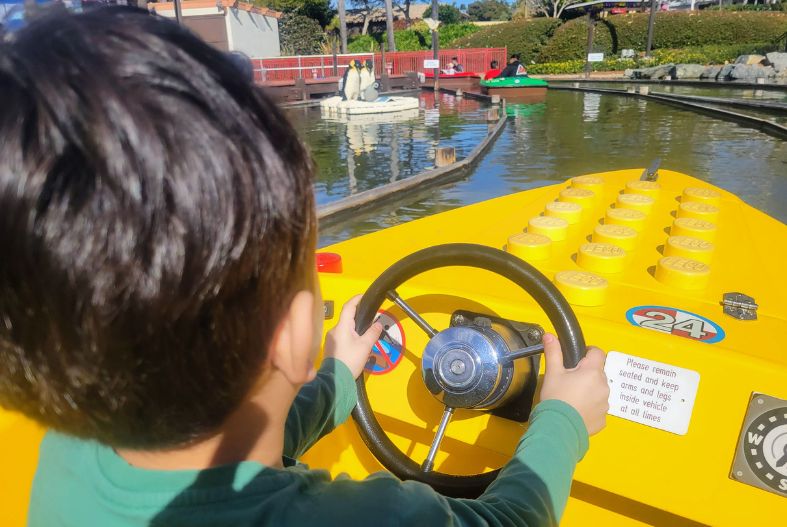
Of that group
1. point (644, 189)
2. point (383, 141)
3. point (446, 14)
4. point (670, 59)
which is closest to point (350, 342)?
point (644, 189)

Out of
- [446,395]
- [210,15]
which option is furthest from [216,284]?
[210,15]

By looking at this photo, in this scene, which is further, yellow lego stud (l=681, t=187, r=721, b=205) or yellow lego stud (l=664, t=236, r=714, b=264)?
yellow lego stud (l=681, t=187, r=721, b=205)

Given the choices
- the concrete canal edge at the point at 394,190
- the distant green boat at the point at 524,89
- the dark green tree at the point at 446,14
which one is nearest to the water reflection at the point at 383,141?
the concrete canal edge at the point at 394,190

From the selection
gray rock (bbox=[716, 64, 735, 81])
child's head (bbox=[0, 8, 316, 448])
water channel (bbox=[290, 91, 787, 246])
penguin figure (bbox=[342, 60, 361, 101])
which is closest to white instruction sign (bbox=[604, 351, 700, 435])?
child's head (bbox=[0, 8, 316, 448])

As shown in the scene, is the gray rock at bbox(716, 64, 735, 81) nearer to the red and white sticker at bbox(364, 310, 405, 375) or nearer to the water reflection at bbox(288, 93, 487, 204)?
the water reflection at bbox(288, 93, 487, 204)

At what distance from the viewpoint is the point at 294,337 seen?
2.20 ft

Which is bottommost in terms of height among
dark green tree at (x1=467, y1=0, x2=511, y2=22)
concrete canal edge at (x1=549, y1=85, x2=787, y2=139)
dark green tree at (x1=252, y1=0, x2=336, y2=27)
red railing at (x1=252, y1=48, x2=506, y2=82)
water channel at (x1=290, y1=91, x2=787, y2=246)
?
water channel at (x1=290, y1=91, x2=787, y2=246)

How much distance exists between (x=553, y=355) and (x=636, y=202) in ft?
4.05

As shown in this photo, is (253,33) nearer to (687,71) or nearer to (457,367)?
(687,71)

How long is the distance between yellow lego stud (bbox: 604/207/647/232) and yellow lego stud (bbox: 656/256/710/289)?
295mm

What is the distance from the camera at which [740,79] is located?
19672 mm

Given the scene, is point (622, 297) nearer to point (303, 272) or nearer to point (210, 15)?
point (303, 272)

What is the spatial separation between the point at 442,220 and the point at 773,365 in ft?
4.40

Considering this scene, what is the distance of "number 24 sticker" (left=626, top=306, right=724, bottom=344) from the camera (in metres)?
1.34
